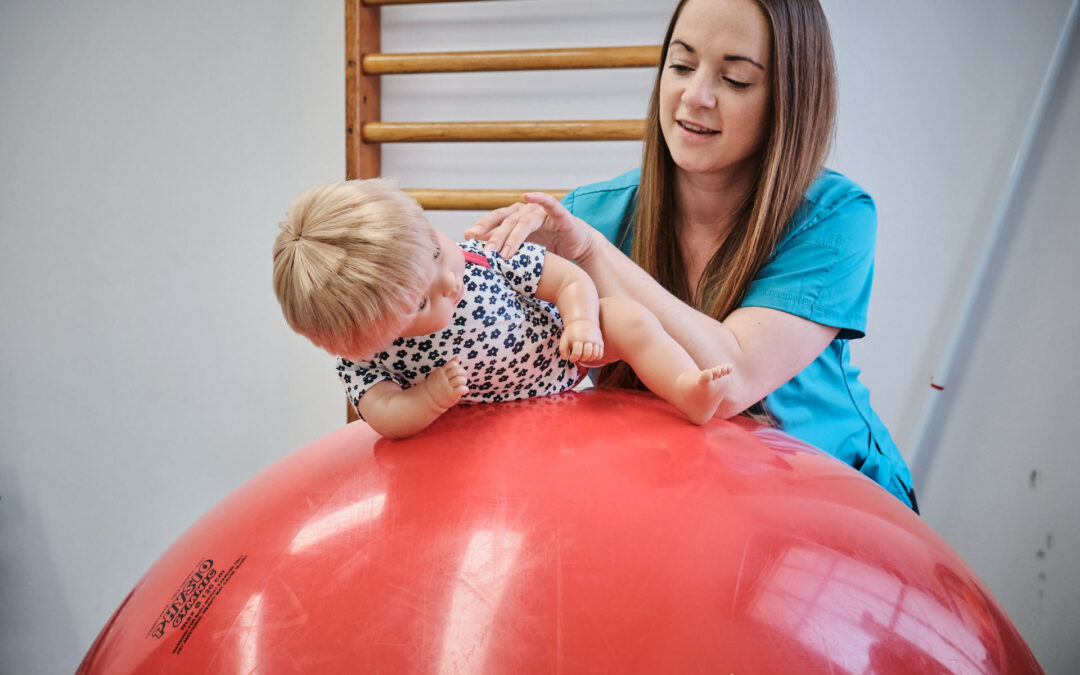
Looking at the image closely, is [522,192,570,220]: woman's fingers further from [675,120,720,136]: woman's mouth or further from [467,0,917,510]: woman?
[675,120,720,136]: woman's mouth

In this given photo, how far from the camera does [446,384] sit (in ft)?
2.07

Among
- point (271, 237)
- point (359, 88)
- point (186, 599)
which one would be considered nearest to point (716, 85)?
point (186, 599)

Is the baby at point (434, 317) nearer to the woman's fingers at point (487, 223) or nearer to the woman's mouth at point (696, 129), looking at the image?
the woman's fingers at point (487, 223)

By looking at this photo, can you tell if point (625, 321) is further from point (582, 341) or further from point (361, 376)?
point (361, 376)

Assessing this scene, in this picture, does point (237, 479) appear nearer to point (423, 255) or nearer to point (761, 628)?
point (423, 255)

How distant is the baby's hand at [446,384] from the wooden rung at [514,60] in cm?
101

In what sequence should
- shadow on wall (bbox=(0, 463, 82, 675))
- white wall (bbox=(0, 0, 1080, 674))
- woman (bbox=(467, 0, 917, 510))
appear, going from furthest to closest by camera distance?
shadow on wall (bbox=(0, 463, 82, 675)) < white wall (bbox=(0, 0, 1080, 674)) < woman (bbox=(467, 0, 917, 510))

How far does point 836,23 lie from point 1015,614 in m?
1.18

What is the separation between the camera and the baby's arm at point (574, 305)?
2.27 ft

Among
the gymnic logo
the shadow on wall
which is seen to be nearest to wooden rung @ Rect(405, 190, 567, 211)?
the gymnic logo

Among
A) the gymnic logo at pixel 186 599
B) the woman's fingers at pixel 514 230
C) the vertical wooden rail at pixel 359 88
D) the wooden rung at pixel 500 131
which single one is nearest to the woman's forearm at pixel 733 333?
the woman's fingers at pixel 514 230

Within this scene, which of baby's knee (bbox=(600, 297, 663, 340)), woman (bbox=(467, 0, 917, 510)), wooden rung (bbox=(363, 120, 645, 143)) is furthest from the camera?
wooden rung (bbox=(363, 120, 645, 143))

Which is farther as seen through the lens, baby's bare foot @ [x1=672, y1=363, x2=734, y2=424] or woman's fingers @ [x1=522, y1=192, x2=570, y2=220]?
woman's fingers @ [x1=522, y1=192, x2=570, y2=220]

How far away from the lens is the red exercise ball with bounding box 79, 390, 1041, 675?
1.57 feet
